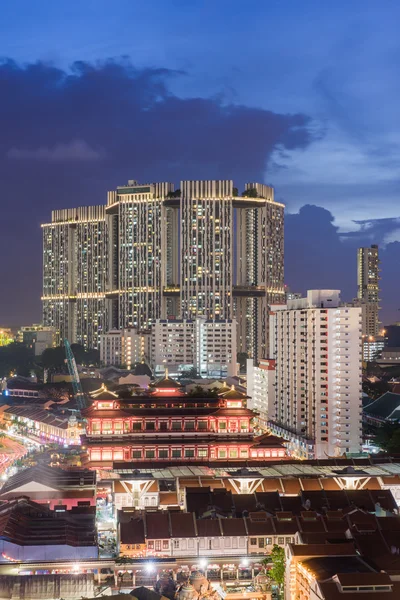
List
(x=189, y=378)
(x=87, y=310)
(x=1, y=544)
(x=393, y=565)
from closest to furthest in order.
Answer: (x=393, y=565) < (x=1, y=544) < (x=189, y=378) < (x=87, y=310)

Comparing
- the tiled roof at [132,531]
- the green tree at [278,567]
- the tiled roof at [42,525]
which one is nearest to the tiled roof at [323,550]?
Result: the green tree at [278,567]

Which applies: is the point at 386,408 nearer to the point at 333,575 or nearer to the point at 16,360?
the point at 333,575

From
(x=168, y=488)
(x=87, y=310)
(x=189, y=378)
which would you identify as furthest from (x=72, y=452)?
Answer: (x=87, y=310)

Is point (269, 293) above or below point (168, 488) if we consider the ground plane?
above

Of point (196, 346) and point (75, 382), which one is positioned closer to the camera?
point (75, 382)

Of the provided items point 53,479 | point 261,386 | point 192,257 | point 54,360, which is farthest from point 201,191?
point 53,479

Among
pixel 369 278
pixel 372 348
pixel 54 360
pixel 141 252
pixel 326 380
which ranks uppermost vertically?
pixel 141 252

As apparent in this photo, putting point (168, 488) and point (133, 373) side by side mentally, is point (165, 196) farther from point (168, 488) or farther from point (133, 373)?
point (168, 488)
